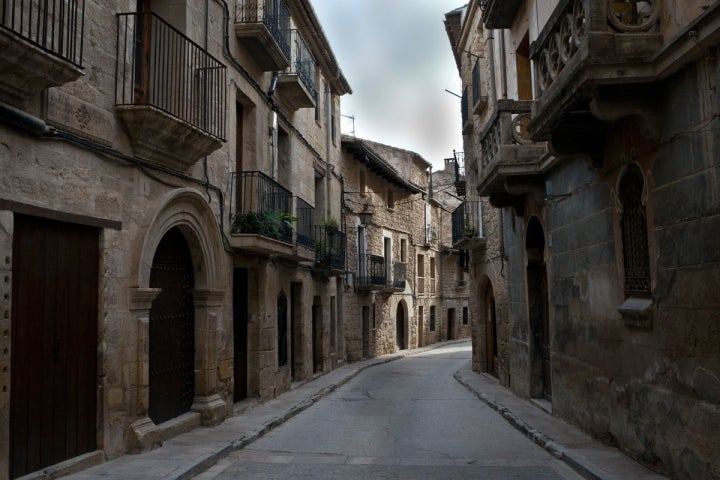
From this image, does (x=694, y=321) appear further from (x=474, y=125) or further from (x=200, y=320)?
(x=474, y=125)

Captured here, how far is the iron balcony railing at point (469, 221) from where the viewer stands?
56.8ft

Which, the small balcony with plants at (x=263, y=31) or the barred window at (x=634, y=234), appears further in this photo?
the small balcony with plants at (x=263, y=31)

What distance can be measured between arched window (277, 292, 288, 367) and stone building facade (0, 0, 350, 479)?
356 mm

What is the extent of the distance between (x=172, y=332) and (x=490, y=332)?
10730mm

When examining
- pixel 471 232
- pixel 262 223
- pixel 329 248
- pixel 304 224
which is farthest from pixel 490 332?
pixel 262 223

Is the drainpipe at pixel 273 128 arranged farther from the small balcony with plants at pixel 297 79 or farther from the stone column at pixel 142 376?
the stone column at pixel 142 376

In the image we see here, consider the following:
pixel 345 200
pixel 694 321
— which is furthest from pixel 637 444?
pixel 345 200

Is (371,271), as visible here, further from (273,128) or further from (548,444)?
(548,444)

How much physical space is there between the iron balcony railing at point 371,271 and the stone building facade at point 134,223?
11126 mm

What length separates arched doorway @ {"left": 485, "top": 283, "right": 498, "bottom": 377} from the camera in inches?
690

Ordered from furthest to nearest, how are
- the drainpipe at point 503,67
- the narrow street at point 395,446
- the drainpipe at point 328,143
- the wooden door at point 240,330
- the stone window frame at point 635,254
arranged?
1. the drainpipe at point 328,143
2. the drainpipe at point 503,67
3. the wooden door at point 240,330
4. the narrow street at point 395,446
5. the stone window frame at point 635,254

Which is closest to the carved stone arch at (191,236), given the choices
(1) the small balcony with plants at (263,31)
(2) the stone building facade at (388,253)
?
(1) the small balcony with plants at (263,31)

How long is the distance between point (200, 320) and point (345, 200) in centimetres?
1370

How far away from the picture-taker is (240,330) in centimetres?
1191
